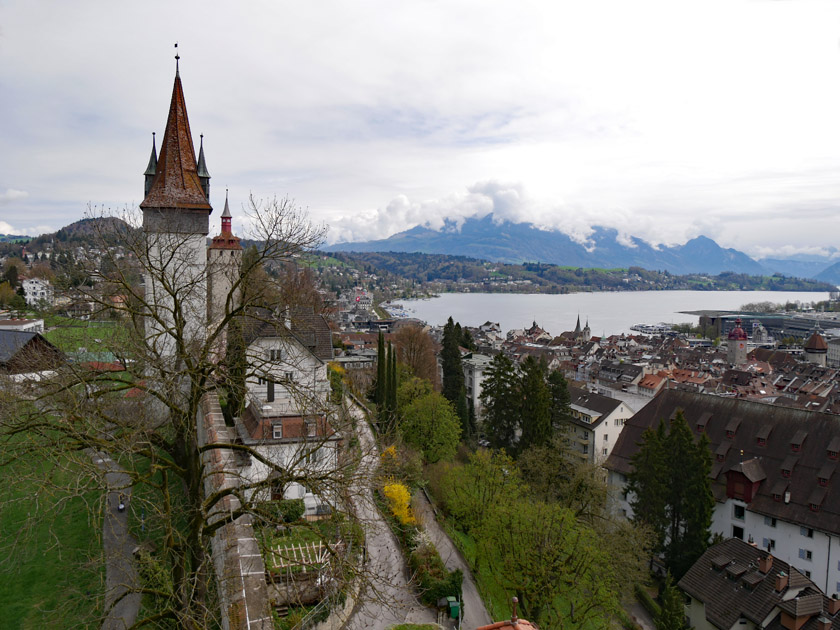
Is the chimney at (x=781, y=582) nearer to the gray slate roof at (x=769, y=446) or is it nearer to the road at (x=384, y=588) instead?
the gray slate roof at (x=769, y=446)

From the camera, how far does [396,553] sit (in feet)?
61.4

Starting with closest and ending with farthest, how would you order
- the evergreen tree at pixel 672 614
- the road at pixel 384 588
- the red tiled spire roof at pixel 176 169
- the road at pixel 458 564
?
the road at pixel 384 588 < the road at pixel 458 564 < the evergreen tree at pixel 672 614 < the red tiled spire roof at pixel 176 169

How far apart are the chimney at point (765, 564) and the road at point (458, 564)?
32.5 ft

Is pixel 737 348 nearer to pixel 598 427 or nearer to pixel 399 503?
pixel 598 427

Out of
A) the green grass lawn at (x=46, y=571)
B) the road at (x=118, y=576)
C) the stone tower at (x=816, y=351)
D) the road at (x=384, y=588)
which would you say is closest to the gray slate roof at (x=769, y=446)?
the road at (x=384, y=588)

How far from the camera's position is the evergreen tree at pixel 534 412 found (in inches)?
1190

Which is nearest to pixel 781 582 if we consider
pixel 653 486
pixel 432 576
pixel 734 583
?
pixel 734 583

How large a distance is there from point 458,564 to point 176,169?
16.9 m

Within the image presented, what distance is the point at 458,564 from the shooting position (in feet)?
69.8

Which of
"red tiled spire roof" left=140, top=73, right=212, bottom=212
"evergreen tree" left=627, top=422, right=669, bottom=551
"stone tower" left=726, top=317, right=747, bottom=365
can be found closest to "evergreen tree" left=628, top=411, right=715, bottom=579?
"evergreen tree" left=627, top=422, right=669, bottom=551

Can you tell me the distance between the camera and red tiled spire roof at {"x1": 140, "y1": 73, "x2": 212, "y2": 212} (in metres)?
19.7

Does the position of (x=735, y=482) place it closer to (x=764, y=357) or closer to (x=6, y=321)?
(x=6, y=321)

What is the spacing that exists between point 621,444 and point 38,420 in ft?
95.9

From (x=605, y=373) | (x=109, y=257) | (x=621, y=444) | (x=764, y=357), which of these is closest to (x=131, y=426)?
(x=109, y=257)
